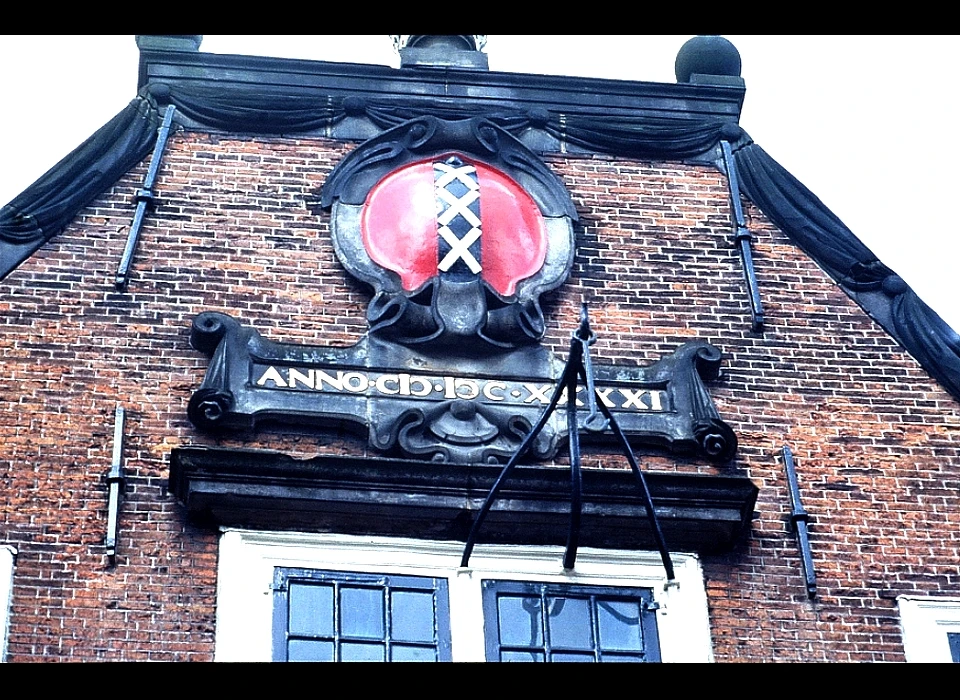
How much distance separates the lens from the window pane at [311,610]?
37.2 ft

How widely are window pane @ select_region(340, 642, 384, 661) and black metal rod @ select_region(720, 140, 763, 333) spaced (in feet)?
11.1

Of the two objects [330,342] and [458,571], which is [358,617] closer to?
[458,571]

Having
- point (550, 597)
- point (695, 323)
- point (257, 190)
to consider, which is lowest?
point (550, 597)

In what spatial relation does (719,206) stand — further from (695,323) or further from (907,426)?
(907,426)

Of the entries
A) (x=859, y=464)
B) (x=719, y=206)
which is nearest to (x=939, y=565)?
(x=859, y=464)

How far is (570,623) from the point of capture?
11633 mm

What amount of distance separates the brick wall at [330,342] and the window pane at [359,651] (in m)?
0.68

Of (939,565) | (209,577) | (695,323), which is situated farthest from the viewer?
(695,323)

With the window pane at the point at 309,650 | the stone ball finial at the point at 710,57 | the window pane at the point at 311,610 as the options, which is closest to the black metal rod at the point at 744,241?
the stone ball finial at the point at 710,57

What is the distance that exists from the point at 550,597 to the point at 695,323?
92.4 inches

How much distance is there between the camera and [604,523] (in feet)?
39.4

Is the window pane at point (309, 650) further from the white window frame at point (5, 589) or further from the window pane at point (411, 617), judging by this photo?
the white window frame at point (5, 589)

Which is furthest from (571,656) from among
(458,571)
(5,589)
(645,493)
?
(5,589)

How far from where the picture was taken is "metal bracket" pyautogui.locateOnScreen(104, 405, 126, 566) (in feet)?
37.6
